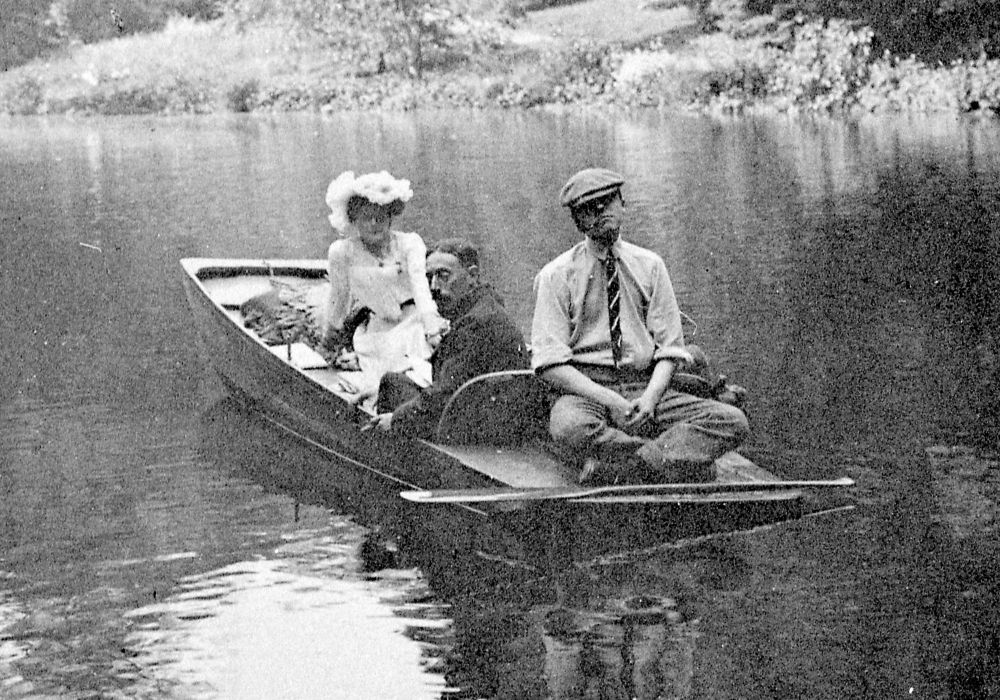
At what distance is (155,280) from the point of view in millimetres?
14242

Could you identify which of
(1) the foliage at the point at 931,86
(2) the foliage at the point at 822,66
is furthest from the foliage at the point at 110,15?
(1) the foliage at the point at 931,86

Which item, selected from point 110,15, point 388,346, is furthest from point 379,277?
point 110,15

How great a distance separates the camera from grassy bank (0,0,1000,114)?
26422 millimetres

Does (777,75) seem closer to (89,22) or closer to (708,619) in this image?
(708,619)

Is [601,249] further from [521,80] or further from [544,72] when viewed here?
[521,80]

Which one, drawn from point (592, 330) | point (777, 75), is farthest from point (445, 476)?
point (777, 75)

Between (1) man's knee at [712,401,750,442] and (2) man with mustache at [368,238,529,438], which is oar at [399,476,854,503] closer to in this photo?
(1) man's knee at [712,401,750,442]

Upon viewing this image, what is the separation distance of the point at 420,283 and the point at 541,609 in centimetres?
263

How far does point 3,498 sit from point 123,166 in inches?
→ 715

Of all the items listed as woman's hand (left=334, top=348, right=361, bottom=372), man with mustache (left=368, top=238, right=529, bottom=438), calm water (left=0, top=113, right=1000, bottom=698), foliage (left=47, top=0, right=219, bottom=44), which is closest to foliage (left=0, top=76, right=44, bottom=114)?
foliage (left=47, top=0, right=219, bottom=44)

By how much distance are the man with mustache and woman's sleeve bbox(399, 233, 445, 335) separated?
3.66 ft

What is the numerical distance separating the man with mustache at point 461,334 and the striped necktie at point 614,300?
59 cm

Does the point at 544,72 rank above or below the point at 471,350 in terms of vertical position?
above

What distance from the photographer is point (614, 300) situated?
6285mm
